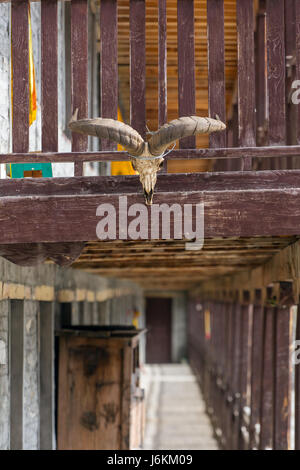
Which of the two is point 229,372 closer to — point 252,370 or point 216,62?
point 252,370

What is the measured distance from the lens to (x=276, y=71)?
4.16 meters

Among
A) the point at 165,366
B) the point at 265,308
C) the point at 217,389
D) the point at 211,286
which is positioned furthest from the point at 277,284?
the point at 165,366

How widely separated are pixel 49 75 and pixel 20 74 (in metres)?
0.19

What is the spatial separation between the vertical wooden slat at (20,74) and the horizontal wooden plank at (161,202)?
16.6 inches

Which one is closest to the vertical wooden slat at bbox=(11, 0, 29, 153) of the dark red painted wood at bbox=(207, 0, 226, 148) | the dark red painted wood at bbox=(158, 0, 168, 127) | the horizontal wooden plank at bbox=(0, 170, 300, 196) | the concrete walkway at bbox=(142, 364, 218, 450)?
the horizontal wooden plank at bbox=(0, 170, 300, 196)

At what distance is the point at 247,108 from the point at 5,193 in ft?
5.45

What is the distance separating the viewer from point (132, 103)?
4.21 meters

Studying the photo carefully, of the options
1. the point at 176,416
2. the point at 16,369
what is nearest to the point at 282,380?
the point at 16,369

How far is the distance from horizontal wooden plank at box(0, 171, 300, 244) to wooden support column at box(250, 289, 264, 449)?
4.21m

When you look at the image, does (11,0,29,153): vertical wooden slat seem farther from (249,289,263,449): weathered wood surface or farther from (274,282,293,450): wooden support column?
(249,289,263,449): weathered wood surface

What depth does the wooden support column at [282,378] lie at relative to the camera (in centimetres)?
682

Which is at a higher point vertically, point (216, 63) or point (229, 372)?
point (216, 63)

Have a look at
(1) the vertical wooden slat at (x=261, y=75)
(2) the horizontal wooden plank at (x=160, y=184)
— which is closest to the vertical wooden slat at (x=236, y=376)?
(1) the vertical wooden slat at (x=261, y=75)

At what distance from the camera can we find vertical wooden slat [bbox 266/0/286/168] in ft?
13.6
